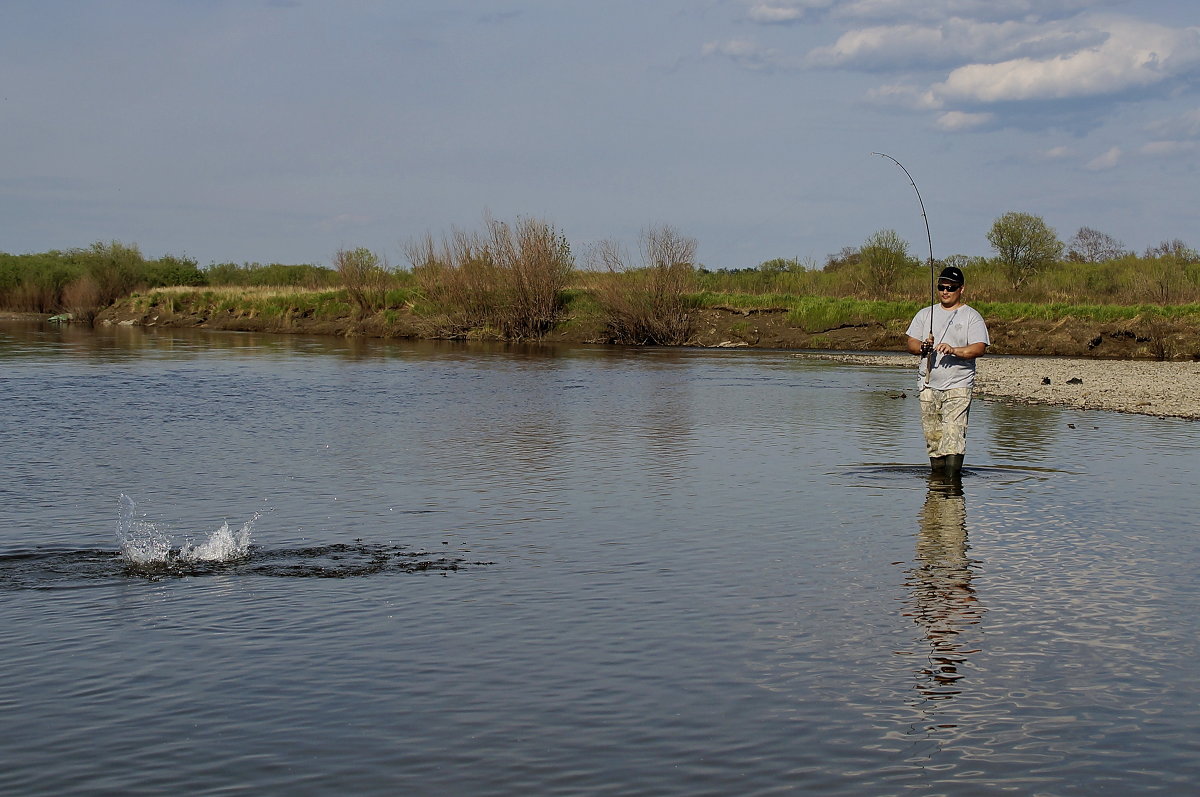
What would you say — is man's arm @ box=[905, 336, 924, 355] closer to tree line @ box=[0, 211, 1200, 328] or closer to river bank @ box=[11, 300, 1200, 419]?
river bank @ box=[11, 300, 1200, 419]

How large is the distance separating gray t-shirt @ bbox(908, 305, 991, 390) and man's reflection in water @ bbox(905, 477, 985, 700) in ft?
4.17

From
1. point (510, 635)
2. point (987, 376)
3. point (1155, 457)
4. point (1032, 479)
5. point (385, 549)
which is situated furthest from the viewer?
point (987, 376)

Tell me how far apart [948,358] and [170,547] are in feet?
26.2

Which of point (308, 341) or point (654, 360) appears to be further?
point (308, 341)

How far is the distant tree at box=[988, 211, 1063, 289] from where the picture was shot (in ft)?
218

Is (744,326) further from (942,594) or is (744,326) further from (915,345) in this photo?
(942,594)

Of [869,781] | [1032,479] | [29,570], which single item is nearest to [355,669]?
[869,781]

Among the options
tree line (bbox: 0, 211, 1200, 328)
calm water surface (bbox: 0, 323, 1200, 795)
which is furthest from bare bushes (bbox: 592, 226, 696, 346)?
calm water surface (bbox: 0, 323, 1200, 795)

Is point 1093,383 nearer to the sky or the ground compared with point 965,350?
nearer to the ground

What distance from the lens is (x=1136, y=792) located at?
17.1 feet

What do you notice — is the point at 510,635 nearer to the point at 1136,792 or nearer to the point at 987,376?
the point at 1136,792

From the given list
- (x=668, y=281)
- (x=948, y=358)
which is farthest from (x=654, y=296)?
(x=948, y=358)

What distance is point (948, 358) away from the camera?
514 inches

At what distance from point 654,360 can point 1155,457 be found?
2827 centimetres
